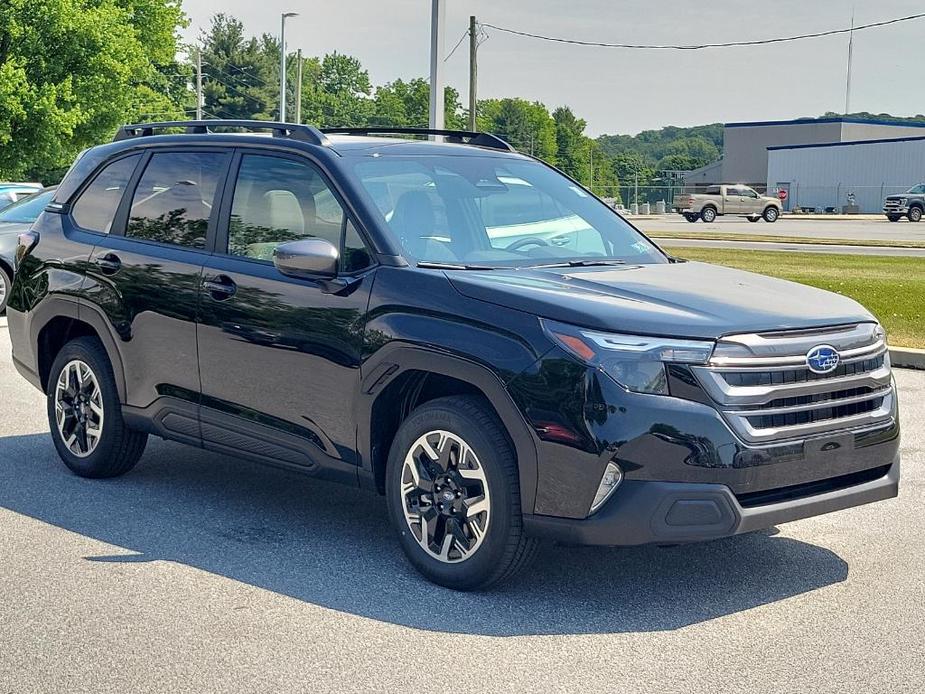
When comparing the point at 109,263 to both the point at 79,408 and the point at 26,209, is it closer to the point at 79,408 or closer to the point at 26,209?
the point at 79,408

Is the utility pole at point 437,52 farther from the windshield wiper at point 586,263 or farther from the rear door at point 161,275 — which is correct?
the windshield wiper at point 586,263

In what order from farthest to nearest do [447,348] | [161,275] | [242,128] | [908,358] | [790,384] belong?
1. [908,358]
2. [242,128]
3. [161,275]
4. [447,348]
5. [790,384]

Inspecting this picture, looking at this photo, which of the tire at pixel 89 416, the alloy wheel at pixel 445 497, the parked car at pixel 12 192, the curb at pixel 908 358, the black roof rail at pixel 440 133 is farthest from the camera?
the parked car at pixel 12 192

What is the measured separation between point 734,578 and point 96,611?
256 centimetres

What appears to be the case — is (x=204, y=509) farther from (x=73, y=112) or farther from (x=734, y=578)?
(x=73, y=112)

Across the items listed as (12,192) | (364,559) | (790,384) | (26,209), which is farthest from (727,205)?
(790,384)

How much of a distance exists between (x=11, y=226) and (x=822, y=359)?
41.1ft

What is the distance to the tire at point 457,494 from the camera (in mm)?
4902

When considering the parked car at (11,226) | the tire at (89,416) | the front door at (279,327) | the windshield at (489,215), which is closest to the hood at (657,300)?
the windshield at (489,215)

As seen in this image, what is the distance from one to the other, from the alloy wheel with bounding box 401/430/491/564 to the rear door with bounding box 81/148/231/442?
1.52 metres

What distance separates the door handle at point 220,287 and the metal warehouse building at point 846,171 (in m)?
80.7

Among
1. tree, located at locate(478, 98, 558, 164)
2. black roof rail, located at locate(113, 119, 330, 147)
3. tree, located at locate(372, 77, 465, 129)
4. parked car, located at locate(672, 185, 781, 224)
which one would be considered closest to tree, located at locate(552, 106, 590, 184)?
tree, located at locate(478, 98, 558, 164)

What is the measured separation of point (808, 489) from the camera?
4.95 meters

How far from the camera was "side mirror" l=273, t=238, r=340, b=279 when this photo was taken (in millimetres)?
5426
